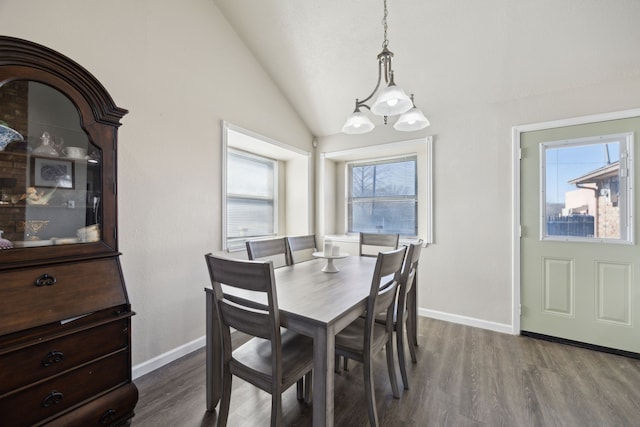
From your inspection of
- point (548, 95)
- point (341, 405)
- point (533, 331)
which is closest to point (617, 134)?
point (548, 95)

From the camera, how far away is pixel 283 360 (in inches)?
54.7

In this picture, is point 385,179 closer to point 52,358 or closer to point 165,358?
point 165,358

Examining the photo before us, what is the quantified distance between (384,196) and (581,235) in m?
2.06

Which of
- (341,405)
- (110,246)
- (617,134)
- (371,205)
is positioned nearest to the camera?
(110,246)

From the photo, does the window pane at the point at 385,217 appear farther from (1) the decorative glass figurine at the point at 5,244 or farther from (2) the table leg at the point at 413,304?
(1) the decorative glass figurine at the point at 5,244

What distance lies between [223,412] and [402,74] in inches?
123

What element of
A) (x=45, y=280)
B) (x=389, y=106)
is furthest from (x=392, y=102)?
(x=45, y=280)

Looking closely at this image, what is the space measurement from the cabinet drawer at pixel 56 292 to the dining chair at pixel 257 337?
59 cm

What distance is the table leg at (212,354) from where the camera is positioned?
5.35 feet

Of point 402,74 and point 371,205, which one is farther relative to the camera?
point 371,205

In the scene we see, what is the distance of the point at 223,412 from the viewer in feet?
4.60

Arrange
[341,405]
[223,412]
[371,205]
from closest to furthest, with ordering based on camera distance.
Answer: [223,412]
[341,405]
[371,205]

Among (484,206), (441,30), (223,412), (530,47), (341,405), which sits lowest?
(341,405)

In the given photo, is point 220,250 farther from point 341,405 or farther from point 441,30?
point 441,30
